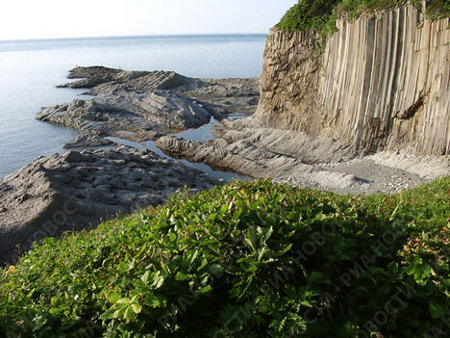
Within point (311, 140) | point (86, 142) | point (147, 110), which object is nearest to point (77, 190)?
point (311, 140)

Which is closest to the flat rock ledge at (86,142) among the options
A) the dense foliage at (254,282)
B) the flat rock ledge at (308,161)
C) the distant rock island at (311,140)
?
the distant rock island at (311,140)

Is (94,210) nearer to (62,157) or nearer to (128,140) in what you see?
(62,157)

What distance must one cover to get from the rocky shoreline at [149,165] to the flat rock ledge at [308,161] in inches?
2.0

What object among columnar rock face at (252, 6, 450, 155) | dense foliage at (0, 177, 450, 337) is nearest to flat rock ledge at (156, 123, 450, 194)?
columnar rock face at (252, 6, 450, 155)

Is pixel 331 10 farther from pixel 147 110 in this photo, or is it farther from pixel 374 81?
pixel 147 110

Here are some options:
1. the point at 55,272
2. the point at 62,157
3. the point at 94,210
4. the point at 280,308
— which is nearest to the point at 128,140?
the point at 62,157

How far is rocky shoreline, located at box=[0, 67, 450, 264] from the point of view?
1448 cm

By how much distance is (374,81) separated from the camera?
2006 centimetres

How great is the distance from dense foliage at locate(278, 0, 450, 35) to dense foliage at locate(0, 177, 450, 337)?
1614 centimetres

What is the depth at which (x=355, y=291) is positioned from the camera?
14.2 ft

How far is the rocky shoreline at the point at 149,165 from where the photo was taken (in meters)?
14.5


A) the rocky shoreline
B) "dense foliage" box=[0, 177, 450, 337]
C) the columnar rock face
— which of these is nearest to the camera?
"dense foliage" box=[0, 177, 450, 337]

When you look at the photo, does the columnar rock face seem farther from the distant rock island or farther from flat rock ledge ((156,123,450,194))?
flat rock ledge ((156,123,450,194))

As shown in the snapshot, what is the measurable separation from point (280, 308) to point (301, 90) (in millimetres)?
23553
